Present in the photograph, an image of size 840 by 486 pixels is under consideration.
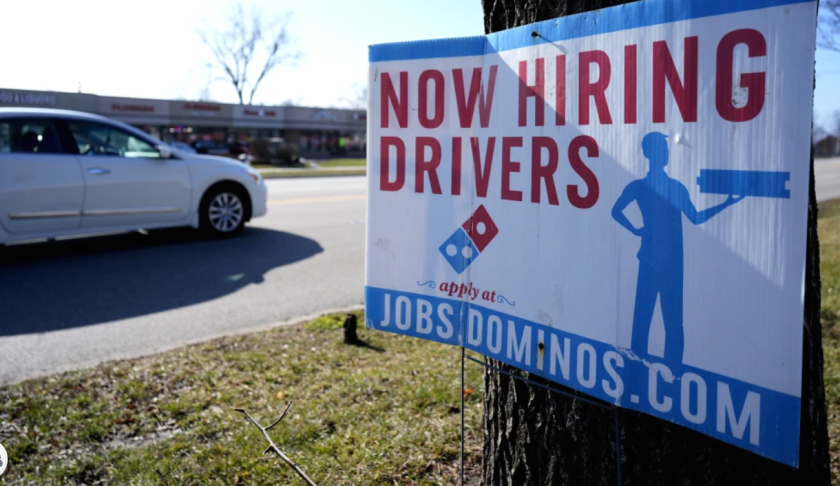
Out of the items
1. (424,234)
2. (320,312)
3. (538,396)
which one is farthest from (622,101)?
(320,312)

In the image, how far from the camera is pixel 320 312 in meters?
6.22

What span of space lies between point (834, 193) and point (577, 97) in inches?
884

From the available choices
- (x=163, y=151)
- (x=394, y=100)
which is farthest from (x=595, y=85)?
(x=163, y=151)

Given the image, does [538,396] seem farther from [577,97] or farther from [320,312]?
A: [320,312]

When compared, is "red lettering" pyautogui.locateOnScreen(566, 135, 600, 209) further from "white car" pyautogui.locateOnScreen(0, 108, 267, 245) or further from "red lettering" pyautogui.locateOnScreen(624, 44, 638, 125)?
"white car" pyautogui.locateOnScreen(0, 108, 267, 245)

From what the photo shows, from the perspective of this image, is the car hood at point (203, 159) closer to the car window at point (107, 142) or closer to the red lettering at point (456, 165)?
the car window at point (107, 142)

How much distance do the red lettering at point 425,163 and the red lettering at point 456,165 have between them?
59 mm

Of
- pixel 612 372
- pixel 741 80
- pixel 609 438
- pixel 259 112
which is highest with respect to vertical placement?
pixel 259 112

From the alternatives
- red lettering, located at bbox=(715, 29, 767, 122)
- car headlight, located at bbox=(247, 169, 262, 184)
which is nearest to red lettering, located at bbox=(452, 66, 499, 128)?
red lettering, located at bbox=(715, 29, 767, 122)

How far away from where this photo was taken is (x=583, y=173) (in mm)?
1911

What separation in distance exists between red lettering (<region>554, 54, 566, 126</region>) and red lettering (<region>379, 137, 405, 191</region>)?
0.60 metres

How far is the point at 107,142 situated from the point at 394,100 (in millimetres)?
7409

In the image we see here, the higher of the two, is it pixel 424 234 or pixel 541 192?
pixel 541 192

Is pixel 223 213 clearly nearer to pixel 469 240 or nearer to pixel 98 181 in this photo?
pixel 98 181
